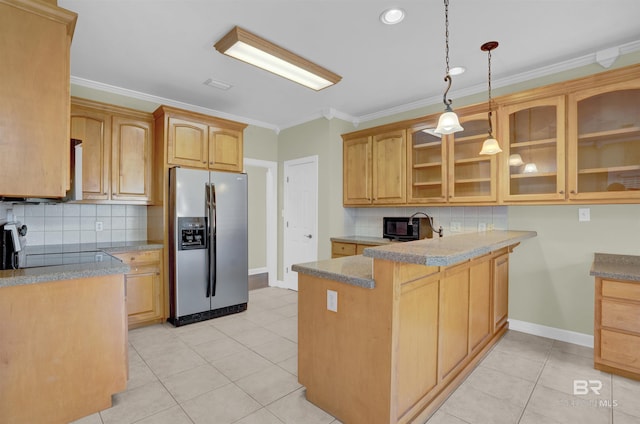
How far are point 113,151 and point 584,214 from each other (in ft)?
15.8

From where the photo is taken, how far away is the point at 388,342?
5.17 ft

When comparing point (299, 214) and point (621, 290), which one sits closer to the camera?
point (621, 290)

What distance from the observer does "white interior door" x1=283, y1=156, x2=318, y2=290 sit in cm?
468

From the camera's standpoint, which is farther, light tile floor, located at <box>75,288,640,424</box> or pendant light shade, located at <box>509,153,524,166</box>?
pendant light shade, located at <box>509,153,524,166</box>

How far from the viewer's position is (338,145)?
4.54 metres

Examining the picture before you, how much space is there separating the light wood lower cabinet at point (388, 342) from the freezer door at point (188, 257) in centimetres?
191

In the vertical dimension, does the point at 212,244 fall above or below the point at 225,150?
below

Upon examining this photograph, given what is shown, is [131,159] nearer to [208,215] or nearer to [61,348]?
[208,215]

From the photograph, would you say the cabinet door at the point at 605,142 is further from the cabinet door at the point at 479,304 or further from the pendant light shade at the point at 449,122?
the pendant light shade at the point at 449,122

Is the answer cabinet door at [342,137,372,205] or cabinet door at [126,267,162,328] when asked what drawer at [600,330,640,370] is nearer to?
cabinet door at [342,137,372,205]

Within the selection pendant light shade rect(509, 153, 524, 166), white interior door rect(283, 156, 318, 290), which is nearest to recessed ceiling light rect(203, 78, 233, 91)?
white interior door rect(283, 156, 318, 290)

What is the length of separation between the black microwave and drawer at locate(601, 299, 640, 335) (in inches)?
65.1

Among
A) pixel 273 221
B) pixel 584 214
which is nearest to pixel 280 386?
pixel 584 214

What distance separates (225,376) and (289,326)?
112cm
